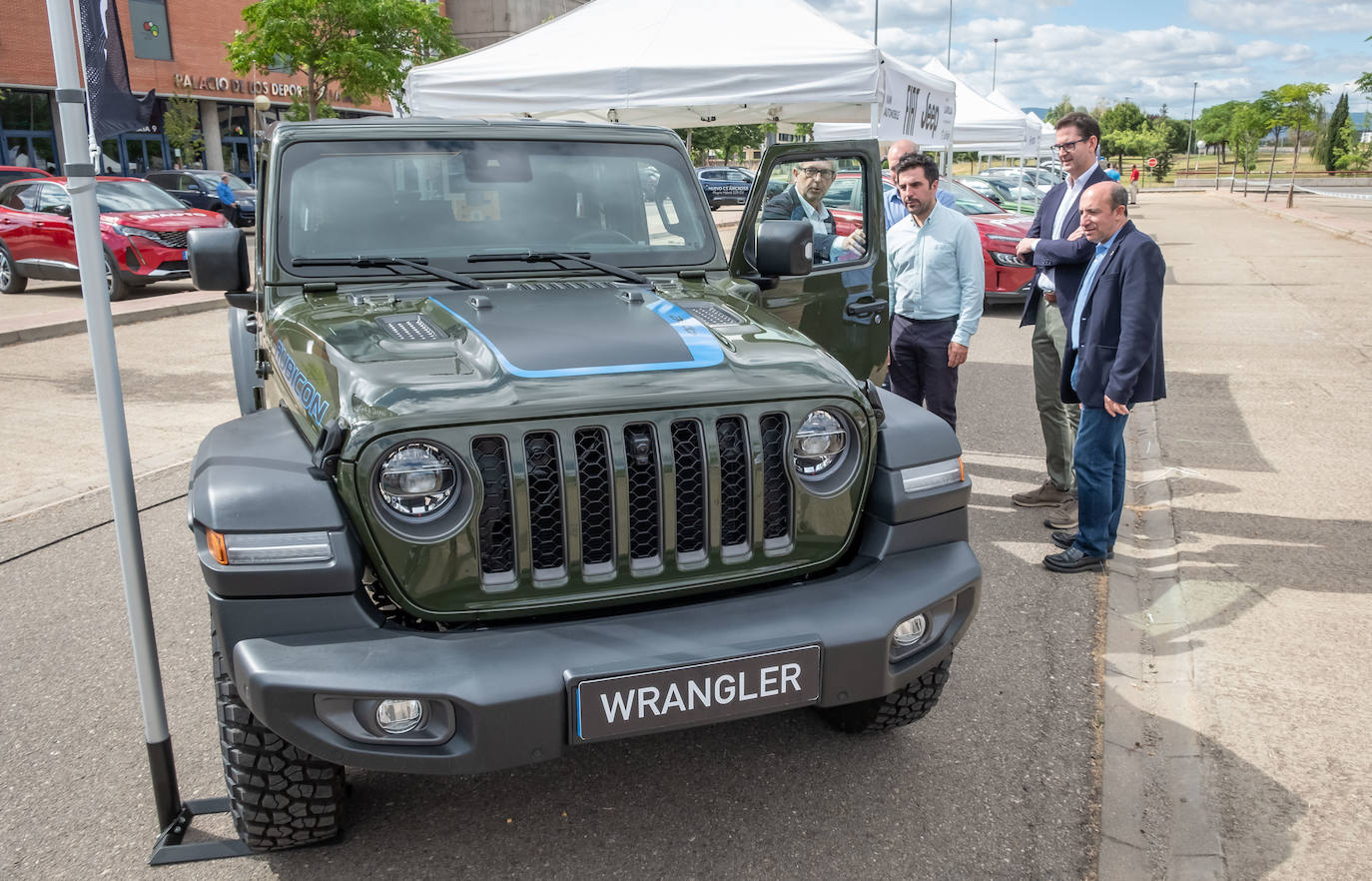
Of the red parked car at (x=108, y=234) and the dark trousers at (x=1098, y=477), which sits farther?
the red parked car at (x=108, y=234)

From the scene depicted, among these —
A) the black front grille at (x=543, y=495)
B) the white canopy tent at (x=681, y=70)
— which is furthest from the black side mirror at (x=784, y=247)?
the white canopy tent at (x=681, y=70)

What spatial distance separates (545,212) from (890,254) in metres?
2.57

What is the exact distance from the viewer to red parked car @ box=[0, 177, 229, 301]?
14.4m

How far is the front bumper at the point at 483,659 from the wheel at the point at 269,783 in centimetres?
27

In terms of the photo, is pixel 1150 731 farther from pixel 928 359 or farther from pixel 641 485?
pixel 928 359

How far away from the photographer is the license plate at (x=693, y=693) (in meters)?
2.50

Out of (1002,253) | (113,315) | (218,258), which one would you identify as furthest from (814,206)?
(113,315)

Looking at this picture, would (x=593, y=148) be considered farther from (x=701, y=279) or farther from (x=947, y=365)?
(x=947, y=365)

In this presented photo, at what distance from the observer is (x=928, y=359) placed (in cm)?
589

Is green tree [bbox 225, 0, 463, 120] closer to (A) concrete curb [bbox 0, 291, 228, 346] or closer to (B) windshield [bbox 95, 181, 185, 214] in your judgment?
(B) windshield [bbox 95, 181, 185, 214]

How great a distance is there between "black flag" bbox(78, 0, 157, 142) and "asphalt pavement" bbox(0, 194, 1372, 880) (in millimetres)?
1961

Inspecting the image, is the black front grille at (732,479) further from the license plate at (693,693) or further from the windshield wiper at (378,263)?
the windshield wiper at (378,263)

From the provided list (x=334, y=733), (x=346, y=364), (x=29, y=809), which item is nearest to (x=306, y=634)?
(x=334, y=733)

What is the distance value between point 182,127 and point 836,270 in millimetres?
36545
